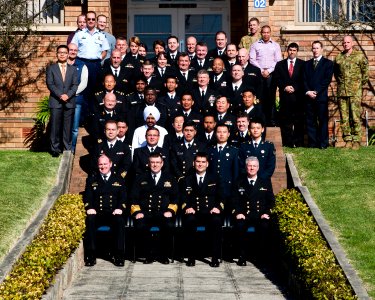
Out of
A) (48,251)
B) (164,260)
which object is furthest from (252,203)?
(48,251)

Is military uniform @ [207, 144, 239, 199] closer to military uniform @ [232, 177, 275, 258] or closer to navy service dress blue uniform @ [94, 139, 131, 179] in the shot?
military uniform @ [232, 177, 275, 258]

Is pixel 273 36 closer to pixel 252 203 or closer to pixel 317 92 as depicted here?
pixel 317 92

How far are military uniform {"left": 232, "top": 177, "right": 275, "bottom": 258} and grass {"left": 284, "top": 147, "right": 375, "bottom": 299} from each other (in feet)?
2.79

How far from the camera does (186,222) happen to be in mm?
14781

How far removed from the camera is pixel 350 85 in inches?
749

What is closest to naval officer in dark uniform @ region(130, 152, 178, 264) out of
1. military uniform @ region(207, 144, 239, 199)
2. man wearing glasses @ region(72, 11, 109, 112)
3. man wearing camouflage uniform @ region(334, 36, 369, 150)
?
military uniform @ region(207, 144, 239, 199)

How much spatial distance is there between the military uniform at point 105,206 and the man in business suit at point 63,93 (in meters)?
2.90

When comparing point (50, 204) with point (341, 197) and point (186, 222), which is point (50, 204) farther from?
point (341, 197)

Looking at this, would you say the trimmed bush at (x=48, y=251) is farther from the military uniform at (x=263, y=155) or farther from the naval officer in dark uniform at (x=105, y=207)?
the military uniform at (x=263, y=155)

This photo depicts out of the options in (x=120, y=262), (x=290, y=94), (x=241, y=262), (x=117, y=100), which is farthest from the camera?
(x=290, y=94)

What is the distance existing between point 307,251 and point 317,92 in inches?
256

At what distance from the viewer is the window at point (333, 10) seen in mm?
21719

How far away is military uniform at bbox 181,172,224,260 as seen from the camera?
14.6m

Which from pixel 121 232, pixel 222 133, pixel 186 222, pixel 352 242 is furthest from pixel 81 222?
pixel 352 242
